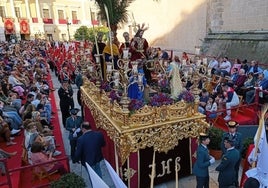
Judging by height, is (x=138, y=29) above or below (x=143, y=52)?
above

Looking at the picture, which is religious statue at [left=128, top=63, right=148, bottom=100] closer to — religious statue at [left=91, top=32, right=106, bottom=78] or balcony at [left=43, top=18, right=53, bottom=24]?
religious statue at [left=91, top=32, right=106, bottom=78]

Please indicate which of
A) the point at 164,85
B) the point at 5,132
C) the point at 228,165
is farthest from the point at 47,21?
the point at 228,165

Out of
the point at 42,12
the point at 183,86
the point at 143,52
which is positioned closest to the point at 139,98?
the point at 183,86

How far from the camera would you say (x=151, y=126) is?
5.67m

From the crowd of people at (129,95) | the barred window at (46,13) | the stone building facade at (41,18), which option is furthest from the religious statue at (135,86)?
the barred window at (46,13)

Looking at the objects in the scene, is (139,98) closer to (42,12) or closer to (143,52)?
(143,52)

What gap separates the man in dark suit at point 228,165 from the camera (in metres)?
4.91

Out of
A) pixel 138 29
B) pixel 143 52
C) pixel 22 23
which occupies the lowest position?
pixel 143 52

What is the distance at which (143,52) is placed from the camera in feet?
25.6

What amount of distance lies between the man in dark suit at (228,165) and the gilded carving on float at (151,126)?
1.24m

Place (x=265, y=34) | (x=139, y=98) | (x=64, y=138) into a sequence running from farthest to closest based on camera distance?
(x=265, y=34)
(x=64, y=138)
(x=139, y=98)

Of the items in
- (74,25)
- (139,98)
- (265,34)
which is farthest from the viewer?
(74,25)

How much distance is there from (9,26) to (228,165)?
49.6m

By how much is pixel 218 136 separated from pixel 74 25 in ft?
186
